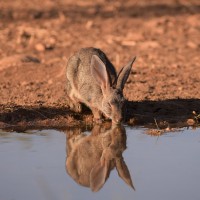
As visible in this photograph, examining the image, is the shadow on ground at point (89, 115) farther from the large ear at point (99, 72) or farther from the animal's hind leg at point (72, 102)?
the large ear at point (99, 72)

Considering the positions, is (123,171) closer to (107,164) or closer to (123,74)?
(107,164)

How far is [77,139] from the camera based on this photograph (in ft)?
26.0

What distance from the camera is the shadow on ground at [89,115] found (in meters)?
8.53

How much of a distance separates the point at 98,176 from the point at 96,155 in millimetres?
803

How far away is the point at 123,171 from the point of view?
21.5 ft

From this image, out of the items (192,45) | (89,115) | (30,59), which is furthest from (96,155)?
(192,45)

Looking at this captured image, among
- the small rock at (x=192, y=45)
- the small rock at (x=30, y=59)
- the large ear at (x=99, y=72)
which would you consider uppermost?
the large ear at (x=99, y=72)

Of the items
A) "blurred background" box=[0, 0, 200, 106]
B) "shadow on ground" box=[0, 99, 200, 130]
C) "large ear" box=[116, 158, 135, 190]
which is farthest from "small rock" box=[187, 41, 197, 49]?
"large ear" box=[116, 158, 135, 190]

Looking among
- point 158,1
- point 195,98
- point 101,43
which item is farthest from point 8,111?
point 158,1

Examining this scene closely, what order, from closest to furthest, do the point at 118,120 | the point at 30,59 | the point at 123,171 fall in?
A: the point at 123,171 < the point at 118,120 < the point at 30,59

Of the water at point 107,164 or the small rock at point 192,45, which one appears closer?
the water at point 107,164

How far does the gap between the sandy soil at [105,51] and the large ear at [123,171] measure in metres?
1.72

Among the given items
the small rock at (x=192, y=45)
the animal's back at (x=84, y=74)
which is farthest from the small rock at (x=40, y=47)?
the animal's back at (x=84, y=74)

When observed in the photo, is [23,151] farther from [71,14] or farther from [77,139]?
[71,14]
